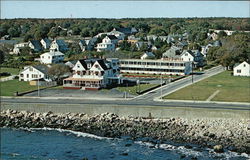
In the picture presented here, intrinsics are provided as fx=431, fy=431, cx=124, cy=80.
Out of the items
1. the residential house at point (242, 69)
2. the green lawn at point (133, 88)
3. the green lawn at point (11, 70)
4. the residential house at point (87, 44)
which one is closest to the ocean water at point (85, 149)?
the green lawn at point (133, 88)

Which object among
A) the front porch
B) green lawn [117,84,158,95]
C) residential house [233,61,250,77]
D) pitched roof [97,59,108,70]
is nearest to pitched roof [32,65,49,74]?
the front porch

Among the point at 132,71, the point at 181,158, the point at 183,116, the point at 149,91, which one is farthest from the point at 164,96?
the point at 132,71

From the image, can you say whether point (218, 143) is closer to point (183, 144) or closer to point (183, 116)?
point (183, 144)

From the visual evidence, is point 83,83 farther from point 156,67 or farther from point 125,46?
point 125,46

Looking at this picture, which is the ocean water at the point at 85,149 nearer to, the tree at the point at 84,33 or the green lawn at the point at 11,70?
the green lawn at the point at 11,70

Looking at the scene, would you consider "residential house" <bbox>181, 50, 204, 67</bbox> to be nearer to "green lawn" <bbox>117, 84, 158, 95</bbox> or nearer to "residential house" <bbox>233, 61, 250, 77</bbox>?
"residential house" <bbox>233, 61, 250, 77</bbox>

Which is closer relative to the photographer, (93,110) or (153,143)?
(153,143)
